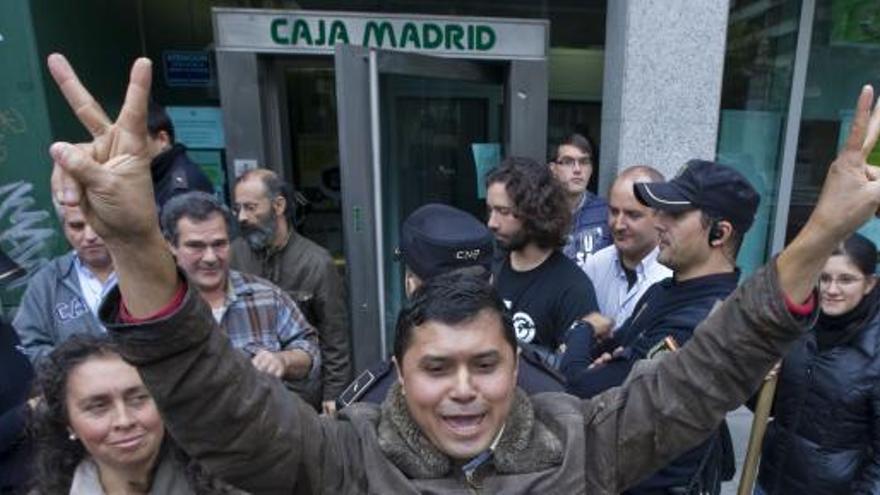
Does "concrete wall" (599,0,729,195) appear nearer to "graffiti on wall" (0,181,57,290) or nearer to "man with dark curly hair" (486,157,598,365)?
"man with dark curly hair" (486,157,598,365)

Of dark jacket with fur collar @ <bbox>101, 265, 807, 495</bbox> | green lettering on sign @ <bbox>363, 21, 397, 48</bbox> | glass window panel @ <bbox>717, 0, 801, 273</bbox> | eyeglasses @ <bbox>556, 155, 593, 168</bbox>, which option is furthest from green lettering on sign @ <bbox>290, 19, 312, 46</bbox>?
glass window panel @ <bbox>717, 0, 801, 273</bbox>

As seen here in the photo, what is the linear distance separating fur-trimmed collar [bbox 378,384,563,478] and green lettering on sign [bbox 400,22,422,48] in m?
2.95

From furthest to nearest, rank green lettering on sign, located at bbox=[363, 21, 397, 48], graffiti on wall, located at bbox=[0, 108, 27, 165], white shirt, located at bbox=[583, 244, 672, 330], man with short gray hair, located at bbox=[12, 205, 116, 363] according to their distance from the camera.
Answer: graffiti on wall, located at bbox=[0, 108, 27, 165] < green lettering on sign, located at bbox=[363, 21, 397, 48] < white shirt, located at bbox=[583, 244, 672, 330] < man with short gray hair, located at bbox=[12, 205, 116, 363]

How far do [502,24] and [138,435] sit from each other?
305cm

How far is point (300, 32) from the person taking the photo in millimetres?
3559

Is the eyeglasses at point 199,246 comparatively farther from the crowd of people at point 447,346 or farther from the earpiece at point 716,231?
the earpiece at point 716,231

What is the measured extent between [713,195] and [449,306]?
120cm

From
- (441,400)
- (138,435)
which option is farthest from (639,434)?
(138,435)

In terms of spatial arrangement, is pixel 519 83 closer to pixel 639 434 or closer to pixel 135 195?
pixel 639 434

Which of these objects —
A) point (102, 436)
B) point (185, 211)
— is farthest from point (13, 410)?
point (185, 211)

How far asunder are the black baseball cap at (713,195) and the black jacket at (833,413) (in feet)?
2.33

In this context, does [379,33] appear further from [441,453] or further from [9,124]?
[441,453]

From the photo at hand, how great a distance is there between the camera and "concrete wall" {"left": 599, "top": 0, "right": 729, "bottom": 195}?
3.97 metres

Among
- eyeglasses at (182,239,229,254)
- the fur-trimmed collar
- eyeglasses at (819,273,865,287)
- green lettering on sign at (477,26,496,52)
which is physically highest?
green lettering on sign at (477,26,496,52)
